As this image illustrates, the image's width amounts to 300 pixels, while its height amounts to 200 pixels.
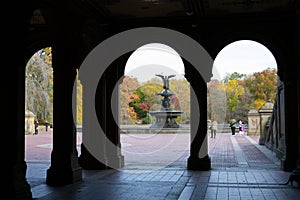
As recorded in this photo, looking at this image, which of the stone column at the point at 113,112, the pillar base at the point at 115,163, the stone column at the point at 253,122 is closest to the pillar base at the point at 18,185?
the pillar base at the point at 115,163

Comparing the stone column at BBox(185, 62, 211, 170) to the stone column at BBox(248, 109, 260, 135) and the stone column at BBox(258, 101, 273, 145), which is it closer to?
the stone column at BBox(258, 101, 273, 145)

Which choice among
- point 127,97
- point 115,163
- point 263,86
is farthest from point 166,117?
point 115,163

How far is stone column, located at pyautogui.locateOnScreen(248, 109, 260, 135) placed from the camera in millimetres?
27969

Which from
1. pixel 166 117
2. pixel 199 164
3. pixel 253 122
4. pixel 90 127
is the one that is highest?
pixel 166 117

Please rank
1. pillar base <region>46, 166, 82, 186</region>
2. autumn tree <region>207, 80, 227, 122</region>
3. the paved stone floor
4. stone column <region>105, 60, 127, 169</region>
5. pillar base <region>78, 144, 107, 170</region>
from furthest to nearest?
1. autumn tree <region>207, 80, 227, 122</region>
2. stone column <region>105, 60, 127, 169</region>
3. pillar base <region>78, 144, 107, 170</region>
4. pillar base <region>46, 166, 82, 186</region>
5. the paved stone floor

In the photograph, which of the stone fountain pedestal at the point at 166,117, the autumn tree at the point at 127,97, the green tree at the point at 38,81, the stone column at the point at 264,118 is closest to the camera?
the stone column at the point at 264,118

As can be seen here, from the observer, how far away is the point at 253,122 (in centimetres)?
2930

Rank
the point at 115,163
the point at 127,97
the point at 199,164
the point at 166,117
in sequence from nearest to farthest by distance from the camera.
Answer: the point at 199,164
the point at 115,163
the point at 166,117
the point at 127,97

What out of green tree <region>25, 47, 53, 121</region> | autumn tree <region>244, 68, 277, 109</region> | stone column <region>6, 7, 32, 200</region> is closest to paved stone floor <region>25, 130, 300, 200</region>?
stone column <region>6, 7, 32, 200</region>

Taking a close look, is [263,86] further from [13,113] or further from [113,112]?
[13,113]

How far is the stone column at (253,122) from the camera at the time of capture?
2797 cm

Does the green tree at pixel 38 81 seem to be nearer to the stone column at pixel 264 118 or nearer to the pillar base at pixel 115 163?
the stone column at pixel 264 118

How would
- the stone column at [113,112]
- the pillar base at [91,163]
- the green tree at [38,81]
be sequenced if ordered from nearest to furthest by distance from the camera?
the pillar base at [91,163] < the stone column at [113,112] < the green tree at [38,81]

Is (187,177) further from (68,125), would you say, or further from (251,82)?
(251,82)
